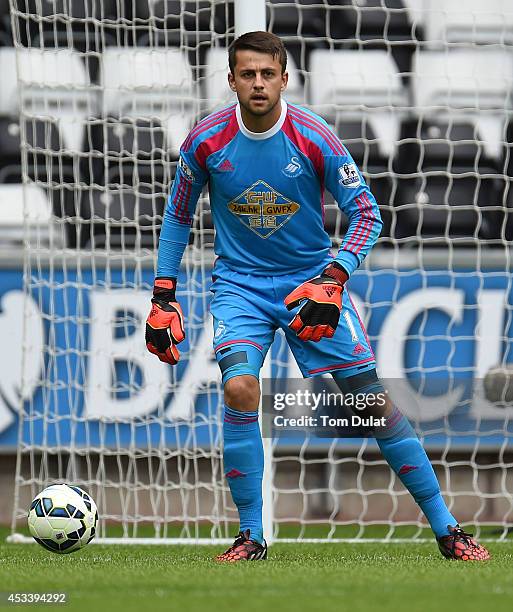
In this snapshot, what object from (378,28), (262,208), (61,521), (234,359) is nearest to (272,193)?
(262,208)

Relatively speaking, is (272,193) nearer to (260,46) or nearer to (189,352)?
(260,46)

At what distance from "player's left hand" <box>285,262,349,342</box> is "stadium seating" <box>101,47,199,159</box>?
1.85m

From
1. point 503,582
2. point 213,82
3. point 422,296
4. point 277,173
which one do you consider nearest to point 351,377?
point 277,173

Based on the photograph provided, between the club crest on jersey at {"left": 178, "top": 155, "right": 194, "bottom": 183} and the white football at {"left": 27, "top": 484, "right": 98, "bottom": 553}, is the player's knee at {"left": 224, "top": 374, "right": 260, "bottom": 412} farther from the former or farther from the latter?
the club crest on jersey at {"left": 178, "top": 155, "right": 194, "bottom": 183}

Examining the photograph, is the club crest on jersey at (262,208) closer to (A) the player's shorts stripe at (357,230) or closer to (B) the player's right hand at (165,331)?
(A) the player's shorts stripe at (357,230)

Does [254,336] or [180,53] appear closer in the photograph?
[254,336]

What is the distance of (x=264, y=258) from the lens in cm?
400

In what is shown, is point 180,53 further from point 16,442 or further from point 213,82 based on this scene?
point 16,442

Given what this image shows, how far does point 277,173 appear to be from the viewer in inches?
154

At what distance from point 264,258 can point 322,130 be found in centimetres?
47

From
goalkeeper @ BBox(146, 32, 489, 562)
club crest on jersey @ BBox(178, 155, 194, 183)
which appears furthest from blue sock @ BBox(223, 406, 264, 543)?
club crest on jersey @ BBox(178, 155, 194, 183)

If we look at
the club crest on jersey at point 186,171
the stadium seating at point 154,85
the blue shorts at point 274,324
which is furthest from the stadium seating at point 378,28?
the blue shorts at point 274,324

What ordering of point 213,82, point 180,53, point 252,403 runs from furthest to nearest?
1. point 213,82
2. point 180,53
3. point 252,403

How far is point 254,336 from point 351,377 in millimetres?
362
